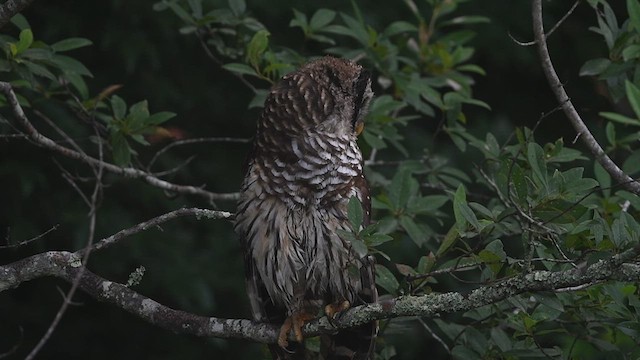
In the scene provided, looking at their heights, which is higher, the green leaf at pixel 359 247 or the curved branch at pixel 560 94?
the curved branch at pixel 560 94

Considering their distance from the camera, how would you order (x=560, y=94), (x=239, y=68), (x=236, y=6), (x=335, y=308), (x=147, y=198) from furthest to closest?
(x=147, y=198), (x=236, y=6), (x=239, y=68), (x=335, y=308), (x=560, y=94)

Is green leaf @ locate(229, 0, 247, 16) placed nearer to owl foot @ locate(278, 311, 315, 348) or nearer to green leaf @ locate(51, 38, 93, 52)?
green leaf @ locate(51, 38, 93, 52)

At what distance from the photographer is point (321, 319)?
132 inches

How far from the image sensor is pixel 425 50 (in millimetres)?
4688

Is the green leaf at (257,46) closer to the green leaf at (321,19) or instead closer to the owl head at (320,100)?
the green leaf at (321,19)

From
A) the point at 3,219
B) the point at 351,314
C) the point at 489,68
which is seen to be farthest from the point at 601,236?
the point at 489,68

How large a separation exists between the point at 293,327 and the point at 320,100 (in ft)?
2.38

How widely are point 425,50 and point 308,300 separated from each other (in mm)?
1481

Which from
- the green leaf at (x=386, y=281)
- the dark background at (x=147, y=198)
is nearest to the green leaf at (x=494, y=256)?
the green leaf at (x=386, y=281)

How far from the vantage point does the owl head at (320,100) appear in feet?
11.7

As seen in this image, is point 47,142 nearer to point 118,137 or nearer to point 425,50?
point 118,137

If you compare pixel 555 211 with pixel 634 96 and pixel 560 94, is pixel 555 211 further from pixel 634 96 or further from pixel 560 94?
pixel 634 96

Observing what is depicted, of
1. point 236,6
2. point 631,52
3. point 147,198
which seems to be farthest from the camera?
point 147,198

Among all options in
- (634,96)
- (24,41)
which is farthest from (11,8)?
(634,96)
